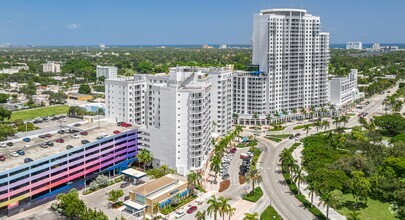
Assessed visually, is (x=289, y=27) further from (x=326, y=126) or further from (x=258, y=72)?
(x=326, y=126)

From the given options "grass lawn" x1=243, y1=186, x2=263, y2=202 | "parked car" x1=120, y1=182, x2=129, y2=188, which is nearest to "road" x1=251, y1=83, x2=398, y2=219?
"grass lawn" x1=243, y1=186, x2=263, y2=202

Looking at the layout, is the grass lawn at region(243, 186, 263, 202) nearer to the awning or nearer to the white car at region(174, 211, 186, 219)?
the white car at region(174, 211, 186, 219)

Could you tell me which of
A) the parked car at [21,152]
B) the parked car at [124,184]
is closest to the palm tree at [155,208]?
the parked car at [124,184]

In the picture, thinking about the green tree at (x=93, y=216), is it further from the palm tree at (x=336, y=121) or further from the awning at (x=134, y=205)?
the palm tree at (x=336, y=121)

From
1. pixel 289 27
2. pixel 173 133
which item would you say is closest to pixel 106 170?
pixel 173 133

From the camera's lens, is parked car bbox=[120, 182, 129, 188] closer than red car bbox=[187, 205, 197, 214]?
No

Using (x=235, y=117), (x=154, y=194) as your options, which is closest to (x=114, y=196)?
(x=154, y=194)

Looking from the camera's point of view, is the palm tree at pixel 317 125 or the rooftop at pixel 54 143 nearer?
the rooftop at pixel 54 143

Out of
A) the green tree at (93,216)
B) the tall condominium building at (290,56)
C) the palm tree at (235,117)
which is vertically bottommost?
the green tree at (93,216)
